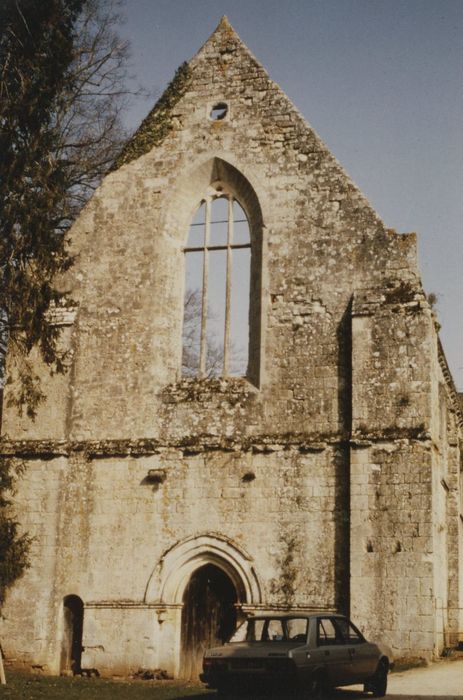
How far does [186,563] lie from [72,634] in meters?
2.39

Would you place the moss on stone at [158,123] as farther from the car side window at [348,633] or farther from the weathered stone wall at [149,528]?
the car side window at [348,633]

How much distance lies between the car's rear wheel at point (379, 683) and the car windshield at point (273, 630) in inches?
55.0

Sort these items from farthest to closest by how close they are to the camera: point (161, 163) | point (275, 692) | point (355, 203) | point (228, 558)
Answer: point (161, 163)
point (355, 203)
point (228, 558)
point (275, 692)

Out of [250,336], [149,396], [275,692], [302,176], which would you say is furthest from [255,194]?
[275,692]

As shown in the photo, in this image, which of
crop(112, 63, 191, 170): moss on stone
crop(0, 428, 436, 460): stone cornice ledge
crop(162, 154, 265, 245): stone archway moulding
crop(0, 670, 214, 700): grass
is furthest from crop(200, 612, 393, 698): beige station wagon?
crop(112, 63, 191, 170): moss on stone

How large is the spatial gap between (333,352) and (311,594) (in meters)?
3.94

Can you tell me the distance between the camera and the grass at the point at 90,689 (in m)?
13.3

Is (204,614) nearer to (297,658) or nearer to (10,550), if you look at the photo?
(10,550)

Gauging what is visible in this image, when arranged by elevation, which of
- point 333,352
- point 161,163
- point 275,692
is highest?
point 161,163

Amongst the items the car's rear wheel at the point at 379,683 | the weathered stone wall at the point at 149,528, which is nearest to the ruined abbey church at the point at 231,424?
the weathered stone wall at the point at 149,528

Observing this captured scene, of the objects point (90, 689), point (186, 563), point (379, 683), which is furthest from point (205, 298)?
point (379, 683)

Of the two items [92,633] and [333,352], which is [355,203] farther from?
[92,633]

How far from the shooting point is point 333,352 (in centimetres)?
1661

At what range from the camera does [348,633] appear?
12.2 meters
